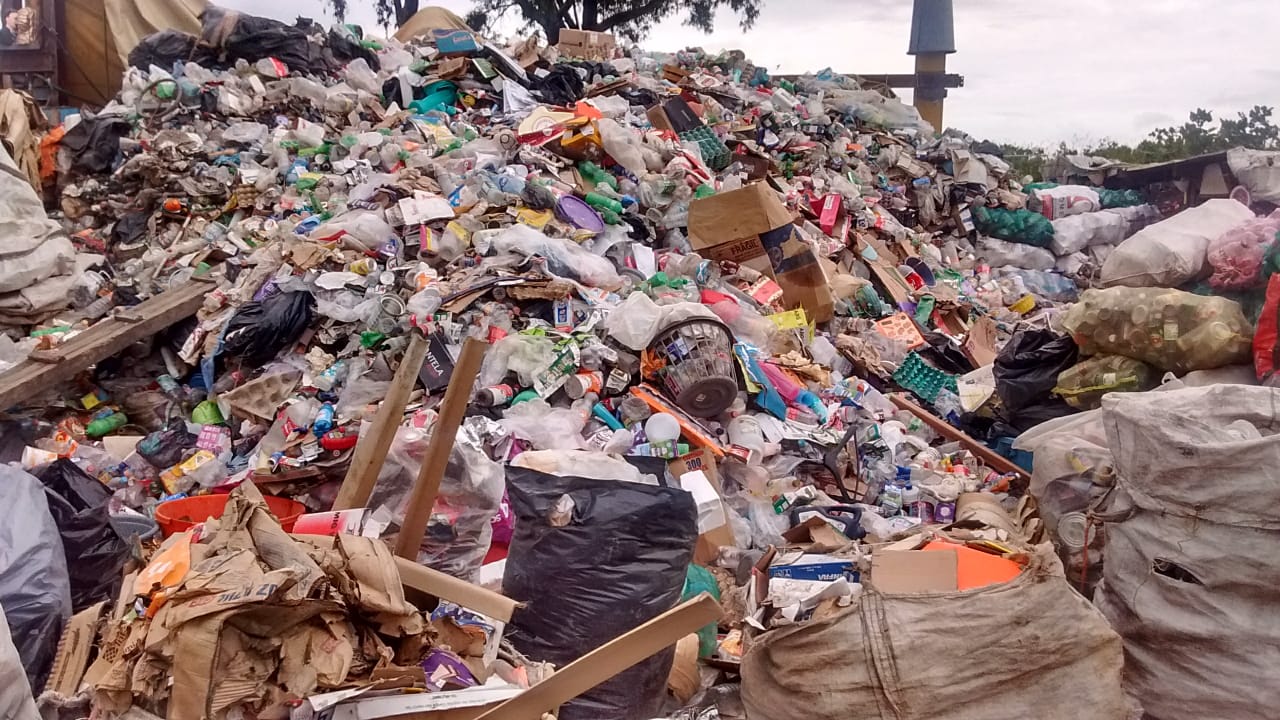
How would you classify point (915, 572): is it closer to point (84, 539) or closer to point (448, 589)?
point (448, 589)

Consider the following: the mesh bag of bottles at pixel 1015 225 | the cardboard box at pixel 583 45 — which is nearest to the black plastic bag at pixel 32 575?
the mesh bag of bottles at pixel 1015 225

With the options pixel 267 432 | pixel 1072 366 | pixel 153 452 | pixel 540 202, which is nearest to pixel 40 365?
pixel 153 452

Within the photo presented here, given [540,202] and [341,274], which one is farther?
[540,202]

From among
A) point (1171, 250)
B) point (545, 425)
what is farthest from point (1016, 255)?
point (545, 425)

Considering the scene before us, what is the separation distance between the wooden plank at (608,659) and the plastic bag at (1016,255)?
761 centimetres

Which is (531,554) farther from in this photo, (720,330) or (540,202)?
(540,202)

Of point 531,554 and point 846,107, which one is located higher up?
point 846,107

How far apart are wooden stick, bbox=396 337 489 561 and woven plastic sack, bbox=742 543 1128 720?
113cm

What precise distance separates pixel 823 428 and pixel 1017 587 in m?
2.21

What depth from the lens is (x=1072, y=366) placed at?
3.83 meters

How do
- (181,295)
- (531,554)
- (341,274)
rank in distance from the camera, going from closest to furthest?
(531,554)
(341,274)
(181,295)

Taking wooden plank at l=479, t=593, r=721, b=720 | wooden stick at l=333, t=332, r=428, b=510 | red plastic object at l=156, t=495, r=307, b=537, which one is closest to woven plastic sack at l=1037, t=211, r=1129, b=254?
wooden stick at l=333, t=332, r=428, b=510

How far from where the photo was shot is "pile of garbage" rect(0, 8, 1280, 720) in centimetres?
201

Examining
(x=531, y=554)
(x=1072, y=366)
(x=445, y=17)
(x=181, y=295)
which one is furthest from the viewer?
(x=445, y=17)
